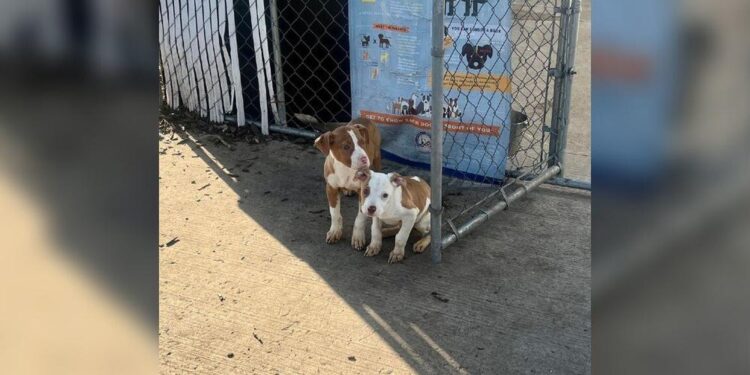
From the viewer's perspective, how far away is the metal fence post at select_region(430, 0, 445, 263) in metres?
3.49

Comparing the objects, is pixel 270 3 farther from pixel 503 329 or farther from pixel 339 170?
pixel 503 329

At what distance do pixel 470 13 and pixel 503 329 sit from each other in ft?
7.09

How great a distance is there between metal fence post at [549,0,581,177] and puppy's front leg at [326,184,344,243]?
65.2 inches

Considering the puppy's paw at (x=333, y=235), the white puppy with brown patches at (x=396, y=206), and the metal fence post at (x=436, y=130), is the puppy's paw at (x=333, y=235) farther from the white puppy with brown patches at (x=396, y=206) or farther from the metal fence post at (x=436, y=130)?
the metal fence post at (x=436, y=130)

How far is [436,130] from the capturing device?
373 centimetres

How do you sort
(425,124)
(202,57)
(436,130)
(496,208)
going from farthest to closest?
(202,57) → (425,124) → (496,208) → (436,130)

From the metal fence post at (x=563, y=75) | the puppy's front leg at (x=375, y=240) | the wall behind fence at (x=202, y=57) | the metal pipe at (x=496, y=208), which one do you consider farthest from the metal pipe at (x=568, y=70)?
the wall behind fence at (x=202, y=57)

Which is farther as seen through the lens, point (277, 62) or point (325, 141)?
point (277, 62)

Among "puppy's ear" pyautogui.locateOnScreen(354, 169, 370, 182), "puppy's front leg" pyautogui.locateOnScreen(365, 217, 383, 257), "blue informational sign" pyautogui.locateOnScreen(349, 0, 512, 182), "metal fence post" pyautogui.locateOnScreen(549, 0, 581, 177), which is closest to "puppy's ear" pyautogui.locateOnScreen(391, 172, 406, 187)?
"puppy's ear" pyautogui.locateOnScreen(354, 169, 370, 182)
